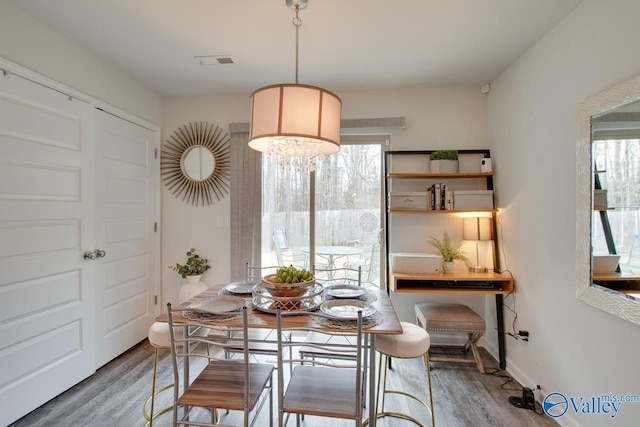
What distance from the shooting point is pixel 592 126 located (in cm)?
165

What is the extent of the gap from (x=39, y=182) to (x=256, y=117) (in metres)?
1.58

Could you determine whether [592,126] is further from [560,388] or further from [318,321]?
[318,321]

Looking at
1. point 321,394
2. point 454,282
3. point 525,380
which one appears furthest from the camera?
point 454,282

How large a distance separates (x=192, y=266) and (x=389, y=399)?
2.16 meters

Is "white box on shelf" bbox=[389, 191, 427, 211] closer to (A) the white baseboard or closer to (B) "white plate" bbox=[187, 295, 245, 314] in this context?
(A) the white baseboard

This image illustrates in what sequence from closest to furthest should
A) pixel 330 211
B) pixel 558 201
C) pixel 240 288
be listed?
pixel 558 201 < pixel 240 288 < pixel 330 211

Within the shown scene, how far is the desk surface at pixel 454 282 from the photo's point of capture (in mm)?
2492

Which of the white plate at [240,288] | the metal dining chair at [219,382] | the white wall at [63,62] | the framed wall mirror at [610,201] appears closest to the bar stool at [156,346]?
the metal dining chair at [219,382]

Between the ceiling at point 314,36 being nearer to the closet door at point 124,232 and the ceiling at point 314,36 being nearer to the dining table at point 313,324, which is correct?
the closet door at point 124,232

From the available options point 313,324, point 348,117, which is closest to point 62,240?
point 313,324

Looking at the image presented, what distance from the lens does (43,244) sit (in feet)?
6.66

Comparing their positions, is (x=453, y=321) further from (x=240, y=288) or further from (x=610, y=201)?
(x=240, y=288)

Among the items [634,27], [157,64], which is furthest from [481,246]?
[157,64]

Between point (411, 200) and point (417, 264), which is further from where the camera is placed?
point (411, 200)
